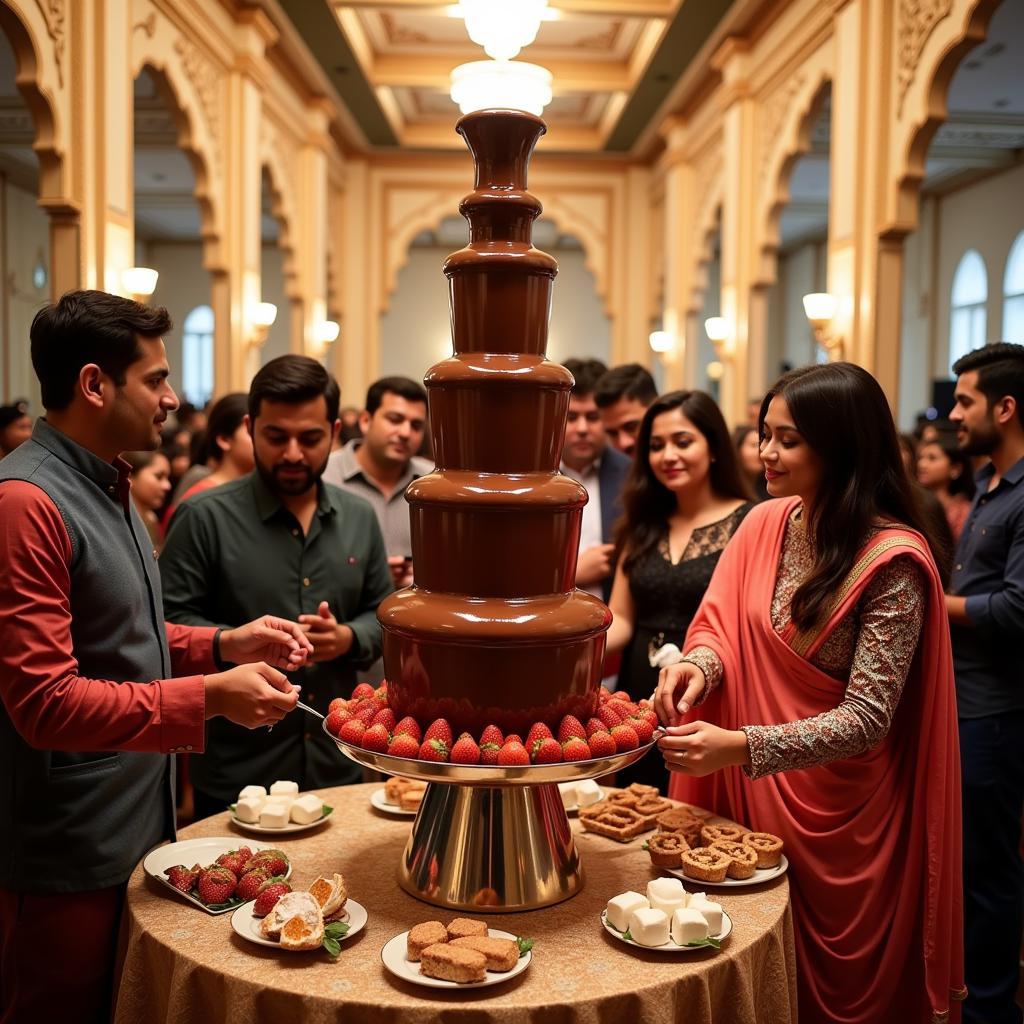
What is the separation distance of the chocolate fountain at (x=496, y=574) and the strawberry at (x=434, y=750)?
0.09m

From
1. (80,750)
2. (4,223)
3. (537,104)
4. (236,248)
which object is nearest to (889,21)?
(537,104)

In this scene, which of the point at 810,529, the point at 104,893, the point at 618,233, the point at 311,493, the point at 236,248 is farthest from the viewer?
the point at 618,233

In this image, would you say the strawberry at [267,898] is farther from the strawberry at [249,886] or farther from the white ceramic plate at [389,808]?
the white ceramic plate at [389,808]

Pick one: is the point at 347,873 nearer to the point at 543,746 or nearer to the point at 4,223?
the point at 543,746

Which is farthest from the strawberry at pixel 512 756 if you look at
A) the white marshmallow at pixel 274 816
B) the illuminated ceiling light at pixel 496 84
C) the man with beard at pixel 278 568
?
the illuminated ceiling light at pixel 496 84

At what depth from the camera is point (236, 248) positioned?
8.83m

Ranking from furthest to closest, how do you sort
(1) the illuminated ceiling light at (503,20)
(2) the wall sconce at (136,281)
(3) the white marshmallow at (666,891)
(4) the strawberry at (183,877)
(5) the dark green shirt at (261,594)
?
(2) the wall sconce at (136,281) < (1) the illuminated ceiling light at (503,20) < (5) the dark green shirt at (261,594) < (4) the strawberry at (183,877) < (3) the white marshmallow at (666,891)

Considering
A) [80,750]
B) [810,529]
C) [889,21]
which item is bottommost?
[80,750]

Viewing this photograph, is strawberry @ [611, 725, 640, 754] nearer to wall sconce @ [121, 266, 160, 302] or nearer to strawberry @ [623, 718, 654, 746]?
strawberry @ [623, 718, 654, 746]

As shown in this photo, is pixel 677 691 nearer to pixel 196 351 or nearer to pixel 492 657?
pixel 492 657

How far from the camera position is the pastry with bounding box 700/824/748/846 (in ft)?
6.98

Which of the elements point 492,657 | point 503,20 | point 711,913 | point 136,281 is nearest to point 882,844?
point 711,913

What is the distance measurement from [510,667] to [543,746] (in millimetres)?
153

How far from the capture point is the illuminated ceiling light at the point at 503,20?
188 inches
